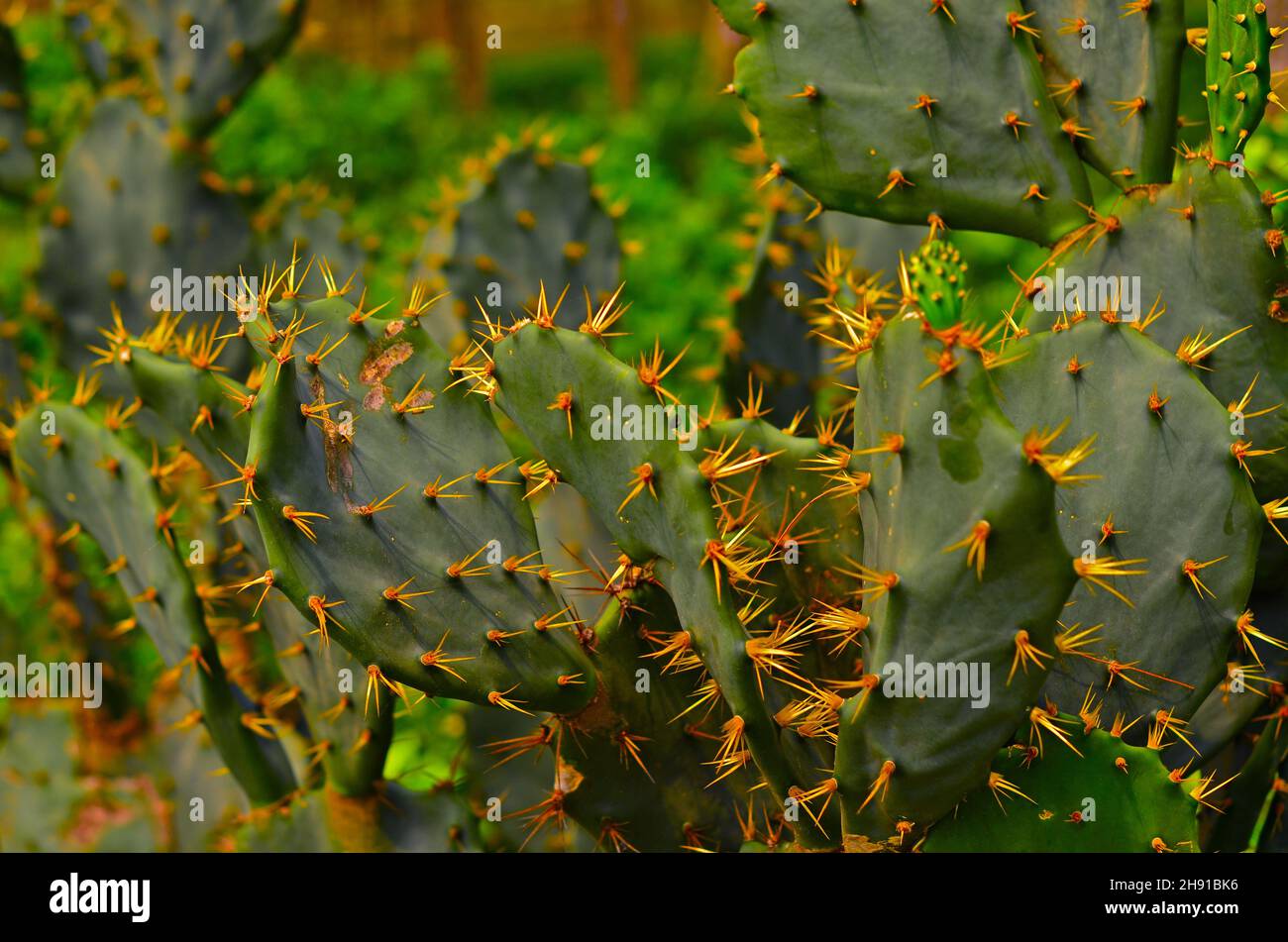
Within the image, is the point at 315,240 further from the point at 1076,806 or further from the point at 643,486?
the point at 1076,806

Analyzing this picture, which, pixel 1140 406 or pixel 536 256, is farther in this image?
pixel 536 256

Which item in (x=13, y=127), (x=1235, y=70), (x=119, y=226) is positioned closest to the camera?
(x=1235, y=70)

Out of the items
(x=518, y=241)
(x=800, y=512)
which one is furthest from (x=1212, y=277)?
(x=518, y=241)

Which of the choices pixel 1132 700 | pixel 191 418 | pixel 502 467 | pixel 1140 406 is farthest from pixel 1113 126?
pixel 191 418

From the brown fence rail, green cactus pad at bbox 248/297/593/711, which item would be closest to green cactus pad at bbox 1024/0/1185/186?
green cactus pad at bbox 248/297/593/711

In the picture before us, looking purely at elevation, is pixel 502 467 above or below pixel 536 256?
below

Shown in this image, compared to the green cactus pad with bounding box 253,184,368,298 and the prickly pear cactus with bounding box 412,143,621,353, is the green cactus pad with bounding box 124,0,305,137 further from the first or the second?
the prickly pear cactus with bounding box 412,143,621,353

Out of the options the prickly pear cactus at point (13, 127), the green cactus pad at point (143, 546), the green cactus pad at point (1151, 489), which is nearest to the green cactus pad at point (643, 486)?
the green cactus pad at point (1151, 489)
